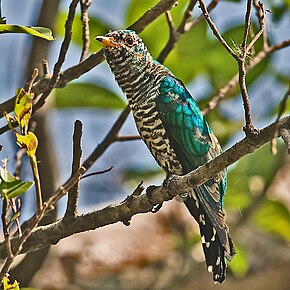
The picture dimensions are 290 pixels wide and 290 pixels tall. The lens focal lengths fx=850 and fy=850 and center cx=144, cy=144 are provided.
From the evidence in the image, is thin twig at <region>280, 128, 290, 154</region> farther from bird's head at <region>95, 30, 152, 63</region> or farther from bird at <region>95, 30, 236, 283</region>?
bird's head at <region>95, 30, 152, 63</region>

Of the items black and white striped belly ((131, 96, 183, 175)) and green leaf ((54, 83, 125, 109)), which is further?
green leaf ((54, 83, 125, 109))

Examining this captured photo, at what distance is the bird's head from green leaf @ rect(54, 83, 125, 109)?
0.48 meters

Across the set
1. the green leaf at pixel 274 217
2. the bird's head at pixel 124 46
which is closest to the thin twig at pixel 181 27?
the bird's head at pixel 124 46

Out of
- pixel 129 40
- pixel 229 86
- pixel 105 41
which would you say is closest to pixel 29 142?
pixel 105 41

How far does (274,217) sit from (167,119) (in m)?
1.08

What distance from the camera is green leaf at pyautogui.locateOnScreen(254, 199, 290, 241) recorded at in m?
3.80

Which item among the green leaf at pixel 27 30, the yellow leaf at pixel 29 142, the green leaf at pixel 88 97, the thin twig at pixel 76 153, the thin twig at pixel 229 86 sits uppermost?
the green leaf at pixel 27 30

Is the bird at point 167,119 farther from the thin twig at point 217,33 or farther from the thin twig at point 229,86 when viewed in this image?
the thin twig at point 217,33

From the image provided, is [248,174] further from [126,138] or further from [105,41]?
[105,41]

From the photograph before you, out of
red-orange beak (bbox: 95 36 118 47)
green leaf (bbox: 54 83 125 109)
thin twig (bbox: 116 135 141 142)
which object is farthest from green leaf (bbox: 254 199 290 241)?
red-orange beak (bbox: 95 36 118 47)

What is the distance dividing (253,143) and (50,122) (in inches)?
59.2

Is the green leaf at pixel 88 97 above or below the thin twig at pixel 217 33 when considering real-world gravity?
below

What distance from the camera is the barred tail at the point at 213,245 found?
2646 mm

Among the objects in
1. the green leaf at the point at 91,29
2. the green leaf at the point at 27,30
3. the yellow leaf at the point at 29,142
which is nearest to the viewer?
the yellow leaf at the point at 29,142
